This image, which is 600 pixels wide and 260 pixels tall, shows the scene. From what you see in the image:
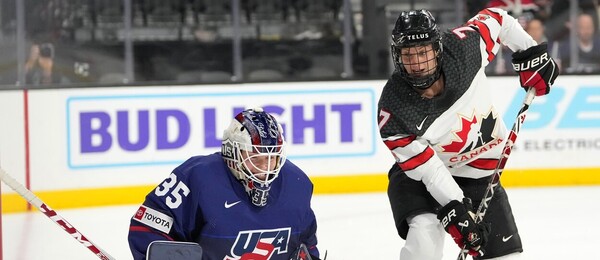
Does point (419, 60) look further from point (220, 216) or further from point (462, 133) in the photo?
point (220, 216)

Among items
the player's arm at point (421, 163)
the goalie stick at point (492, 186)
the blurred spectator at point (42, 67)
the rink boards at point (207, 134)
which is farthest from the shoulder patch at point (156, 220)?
the blurred spectator at point (42, 67)

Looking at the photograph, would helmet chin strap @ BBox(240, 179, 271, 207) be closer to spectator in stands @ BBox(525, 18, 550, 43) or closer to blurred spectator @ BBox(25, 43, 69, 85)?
blurred spectator @ BBox(25, 43, 69, 85)

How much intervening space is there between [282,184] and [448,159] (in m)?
0.74

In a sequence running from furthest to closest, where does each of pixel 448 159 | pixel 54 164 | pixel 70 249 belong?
pixel 54 164 < pixel 70 249 < pixel 448 159

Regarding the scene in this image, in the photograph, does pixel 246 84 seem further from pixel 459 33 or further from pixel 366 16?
pixel 459 33

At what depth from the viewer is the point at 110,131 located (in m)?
5.89

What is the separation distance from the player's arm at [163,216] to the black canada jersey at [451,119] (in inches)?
29.7

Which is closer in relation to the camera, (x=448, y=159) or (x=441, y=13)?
(x=448, y=159)

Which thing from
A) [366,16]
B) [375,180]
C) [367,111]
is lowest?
[375,180]

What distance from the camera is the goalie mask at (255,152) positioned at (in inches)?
94.0

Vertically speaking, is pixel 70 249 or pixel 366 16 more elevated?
pixel 366 16

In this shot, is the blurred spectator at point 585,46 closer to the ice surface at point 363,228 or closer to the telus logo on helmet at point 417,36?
the ice surface at point 363,228

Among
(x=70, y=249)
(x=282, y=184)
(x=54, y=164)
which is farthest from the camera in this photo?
(x=54, y=164)

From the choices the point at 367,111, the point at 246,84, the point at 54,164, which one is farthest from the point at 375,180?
the point at 54,164
